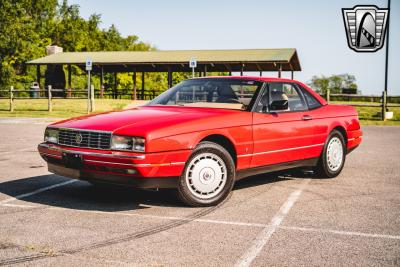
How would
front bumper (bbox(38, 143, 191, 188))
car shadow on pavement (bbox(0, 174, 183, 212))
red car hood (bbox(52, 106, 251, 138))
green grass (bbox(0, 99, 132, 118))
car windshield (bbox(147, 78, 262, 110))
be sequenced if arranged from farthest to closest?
green grass (bbox(0, 99, 132, 118)) < car windshield (bbox(147, 78, 262, 110)) < car shadow on pavement (bbox(0, 174, 183, 212)) < red car hood (bbox(52, 106, 251, 138)) < front bumper (bbox(38, 143, 191, 188))

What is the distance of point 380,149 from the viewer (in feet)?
35.1

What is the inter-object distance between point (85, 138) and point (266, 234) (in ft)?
6.91

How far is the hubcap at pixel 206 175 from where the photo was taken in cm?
513

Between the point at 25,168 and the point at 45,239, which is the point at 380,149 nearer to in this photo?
the point at 25,168

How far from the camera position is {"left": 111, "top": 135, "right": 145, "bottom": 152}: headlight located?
4.73 meters

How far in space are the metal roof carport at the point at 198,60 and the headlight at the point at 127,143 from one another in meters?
25.2

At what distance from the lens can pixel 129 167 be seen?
471 centimetres

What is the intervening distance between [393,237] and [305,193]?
1.90 metres

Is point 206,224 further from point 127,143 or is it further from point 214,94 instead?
point 214,94

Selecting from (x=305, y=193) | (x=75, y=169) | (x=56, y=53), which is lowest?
(x=305, y=193)

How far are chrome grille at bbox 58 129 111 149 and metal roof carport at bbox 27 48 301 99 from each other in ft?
81.8

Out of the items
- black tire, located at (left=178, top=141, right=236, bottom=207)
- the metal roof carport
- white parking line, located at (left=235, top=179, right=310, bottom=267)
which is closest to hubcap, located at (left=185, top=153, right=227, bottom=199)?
black tire, located at (left=178, top=141, right=236, bottom=207)

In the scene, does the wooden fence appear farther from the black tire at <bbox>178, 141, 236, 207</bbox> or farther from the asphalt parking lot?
the black tire at <bbox>178, 141, 236, 207</bbox>

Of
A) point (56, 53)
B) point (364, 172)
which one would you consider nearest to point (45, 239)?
point (364, 172)
